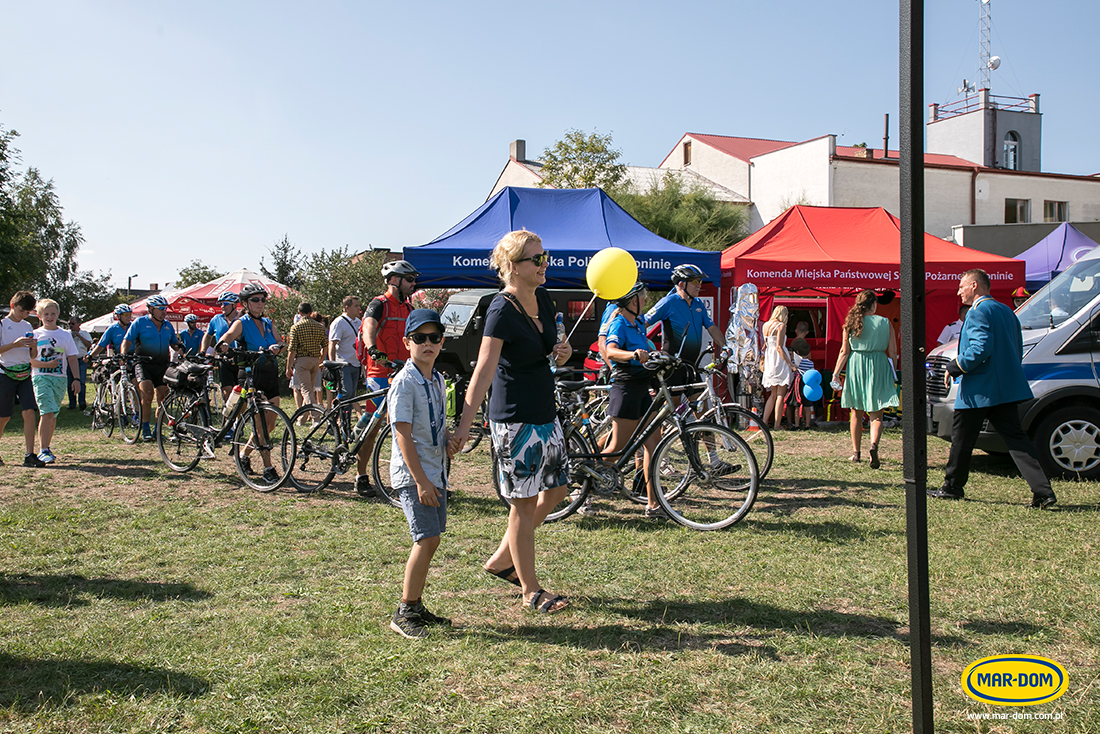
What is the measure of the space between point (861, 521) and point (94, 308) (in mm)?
49403

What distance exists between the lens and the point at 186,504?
21.9ft

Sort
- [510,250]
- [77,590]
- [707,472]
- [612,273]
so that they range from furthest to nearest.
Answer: [707,472] < [612,273] < [77,590] < [510,250]

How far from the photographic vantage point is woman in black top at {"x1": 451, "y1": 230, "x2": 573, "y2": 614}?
3.69 m

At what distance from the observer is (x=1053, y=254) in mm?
16469

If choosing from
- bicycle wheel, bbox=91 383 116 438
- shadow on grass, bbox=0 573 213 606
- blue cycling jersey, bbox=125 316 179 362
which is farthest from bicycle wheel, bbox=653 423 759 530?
bicycle wheel, bbox=91 383 116 438

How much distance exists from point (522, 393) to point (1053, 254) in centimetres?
1692

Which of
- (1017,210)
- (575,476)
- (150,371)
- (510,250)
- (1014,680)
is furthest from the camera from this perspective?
(1017,210)

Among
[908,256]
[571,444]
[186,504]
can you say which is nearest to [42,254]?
[186,504]

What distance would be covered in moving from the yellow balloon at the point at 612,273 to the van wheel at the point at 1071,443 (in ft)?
16.2

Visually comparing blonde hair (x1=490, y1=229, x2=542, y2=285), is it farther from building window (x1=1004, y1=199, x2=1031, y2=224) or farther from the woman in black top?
building window (x1=1004, y1=199, x2=1031, y2=224)

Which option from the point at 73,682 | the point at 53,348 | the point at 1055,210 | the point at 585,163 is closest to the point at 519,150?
the point at 585,163

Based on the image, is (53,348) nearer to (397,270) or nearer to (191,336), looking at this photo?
(191,336)

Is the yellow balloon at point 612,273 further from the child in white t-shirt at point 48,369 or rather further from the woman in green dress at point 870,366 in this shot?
the child in white t-shirt at point 48,369

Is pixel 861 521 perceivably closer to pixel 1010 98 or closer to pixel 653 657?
pixel 653 657
